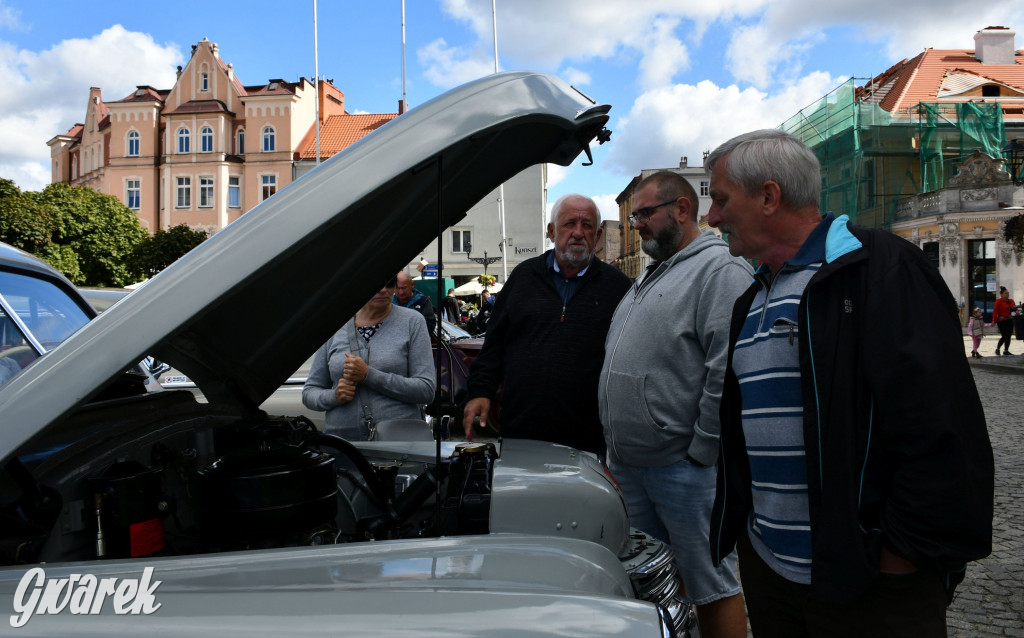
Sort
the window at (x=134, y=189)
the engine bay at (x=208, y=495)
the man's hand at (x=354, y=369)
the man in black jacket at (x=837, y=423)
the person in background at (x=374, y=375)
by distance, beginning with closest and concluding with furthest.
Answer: the man in black jacket at (x=837, y=423) → the engine bay at (x=208, y=495) → the man's hand at (x=354, y=369) → the person in background at (x=374, y=375) → the window at (x=134, y=189)

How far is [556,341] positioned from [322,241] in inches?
61.3

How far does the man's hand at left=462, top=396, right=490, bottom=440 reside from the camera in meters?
3.17

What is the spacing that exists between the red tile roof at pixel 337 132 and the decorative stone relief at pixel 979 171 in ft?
111

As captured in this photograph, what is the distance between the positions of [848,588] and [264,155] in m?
51.5

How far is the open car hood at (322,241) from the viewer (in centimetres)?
128

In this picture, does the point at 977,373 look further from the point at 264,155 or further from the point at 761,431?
the point at 264,155

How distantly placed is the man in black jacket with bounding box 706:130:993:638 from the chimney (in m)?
50.5

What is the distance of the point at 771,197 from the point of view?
1860 millimetres

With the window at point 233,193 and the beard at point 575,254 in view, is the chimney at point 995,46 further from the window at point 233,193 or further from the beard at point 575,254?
the beard at point 575,254

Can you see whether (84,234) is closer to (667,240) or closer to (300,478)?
(667,240)

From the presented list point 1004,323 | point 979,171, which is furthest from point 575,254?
point 979,171

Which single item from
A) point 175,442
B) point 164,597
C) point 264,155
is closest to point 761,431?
point 164,597

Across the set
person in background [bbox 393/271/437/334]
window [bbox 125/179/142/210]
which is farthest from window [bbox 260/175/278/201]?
person in background [bbox 393/271/437/334]

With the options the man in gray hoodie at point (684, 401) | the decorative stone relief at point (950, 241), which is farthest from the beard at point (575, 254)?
the decorative stone relief at point (950, 241)
